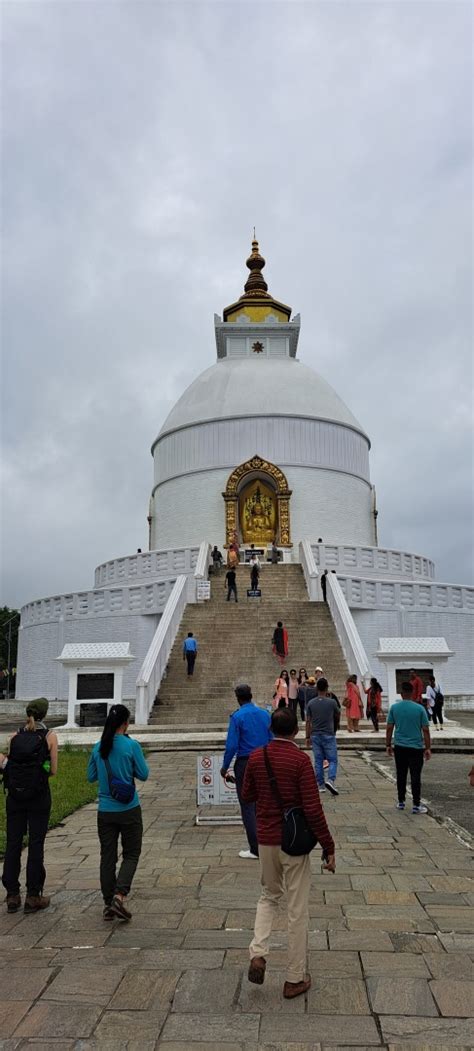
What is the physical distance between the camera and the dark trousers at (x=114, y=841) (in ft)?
16.8

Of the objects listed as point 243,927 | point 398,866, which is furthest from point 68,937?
point 398,866

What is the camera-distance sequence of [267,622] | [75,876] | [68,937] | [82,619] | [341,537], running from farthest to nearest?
Answer: [341,537]
[82,619]
[267,622]
[75,876]
[68,937]

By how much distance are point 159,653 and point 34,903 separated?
1261cm

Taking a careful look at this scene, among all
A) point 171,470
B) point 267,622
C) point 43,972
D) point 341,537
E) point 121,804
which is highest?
point 171,470

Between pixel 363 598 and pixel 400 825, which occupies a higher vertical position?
pixel 363 598

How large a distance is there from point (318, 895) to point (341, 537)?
25.9m

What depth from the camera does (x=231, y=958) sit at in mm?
4266

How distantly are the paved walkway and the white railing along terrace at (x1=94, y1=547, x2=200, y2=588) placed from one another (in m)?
18.8

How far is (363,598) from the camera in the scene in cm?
2234

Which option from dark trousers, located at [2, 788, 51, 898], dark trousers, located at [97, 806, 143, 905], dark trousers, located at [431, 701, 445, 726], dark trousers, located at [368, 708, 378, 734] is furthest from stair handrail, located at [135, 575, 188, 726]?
dark trousers, located at [97, 806, 143, 905]

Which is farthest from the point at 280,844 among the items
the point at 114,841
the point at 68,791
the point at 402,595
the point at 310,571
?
the point at 402,595

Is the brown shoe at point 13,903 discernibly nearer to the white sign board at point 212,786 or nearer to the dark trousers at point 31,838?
the dark trousers at point 31,838

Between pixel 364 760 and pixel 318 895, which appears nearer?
pixel 318 895

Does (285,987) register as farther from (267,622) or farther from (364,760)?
(267,622)
